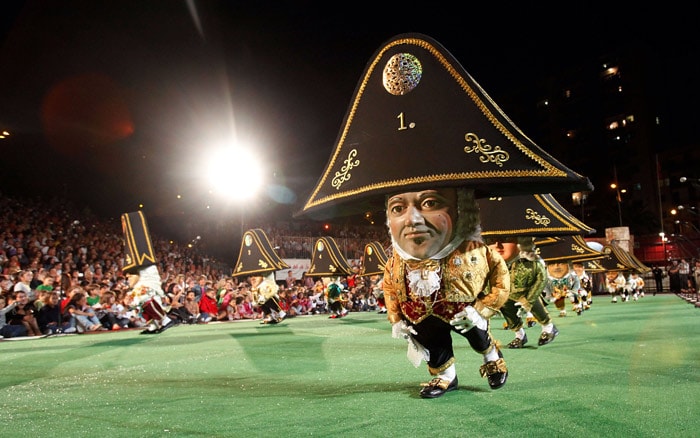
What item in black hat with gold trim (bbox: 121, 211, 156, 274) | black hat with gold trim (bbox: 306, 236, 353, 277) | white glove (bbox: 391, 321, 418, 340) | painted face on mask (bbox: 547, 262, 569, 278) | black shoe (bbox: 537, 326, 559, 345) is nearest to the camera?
white glove (bbox: 391, 321, 418, 340)

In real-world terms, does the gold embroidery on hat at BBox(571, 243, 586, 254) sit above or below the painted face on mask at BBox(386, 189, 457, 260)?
below

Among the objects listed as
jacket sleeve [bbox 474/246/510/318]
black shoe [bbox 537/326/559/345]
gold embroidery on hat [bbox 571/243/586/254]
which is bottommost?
black shoe [bbox 537/326/559/345]

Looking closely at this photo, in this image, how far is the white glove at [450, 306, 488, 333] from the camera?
12.7ft

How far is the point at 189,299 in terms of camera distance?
1973 cm

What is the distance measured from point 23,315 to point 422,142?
13.7 metres

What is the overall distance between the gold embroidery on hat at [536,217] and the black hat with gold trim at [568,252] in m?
3.16

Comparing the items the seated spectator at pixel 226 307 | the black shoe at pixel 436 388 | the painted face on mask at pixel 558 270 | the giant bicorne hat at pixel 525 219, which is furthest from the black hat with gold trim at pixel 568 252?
the seated spectator at pixel 226 307

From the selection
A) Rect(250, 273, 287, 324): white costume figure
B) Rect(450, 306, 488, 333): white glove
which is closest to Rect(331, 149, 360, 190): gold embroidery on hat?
Rect(450, 306, 488, 333): white glove

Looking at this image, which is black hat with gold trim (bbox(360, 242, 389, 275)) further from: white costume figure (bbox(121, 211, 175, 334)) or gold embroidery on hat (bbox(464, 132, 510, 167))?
gold embroidery on hat (bbox(464, 132, 510, 167))

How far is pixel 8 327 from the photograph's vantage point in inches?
529

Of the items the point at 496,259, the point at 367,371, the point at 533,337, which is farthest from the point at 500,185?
the point at 533,337

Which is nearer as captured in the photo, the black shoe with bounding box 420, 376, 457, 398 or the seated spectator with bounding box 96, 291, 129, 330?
the black shoe with bounding box 420, 376, 457, 398

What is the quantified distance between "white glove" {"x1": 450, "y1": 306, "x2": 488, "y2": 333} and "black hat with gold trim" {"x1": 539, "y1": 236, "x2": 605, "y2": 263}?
565cm

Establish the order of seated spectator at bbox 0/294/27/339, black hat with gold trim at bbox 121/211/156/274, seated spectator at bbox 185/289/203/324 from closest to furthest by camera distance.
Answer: black hat with gold trim at bbox 121/211/156/274 < seated spectator at bbox 0/294/27/339 < seated spectator at bbox 185/289/203/324
